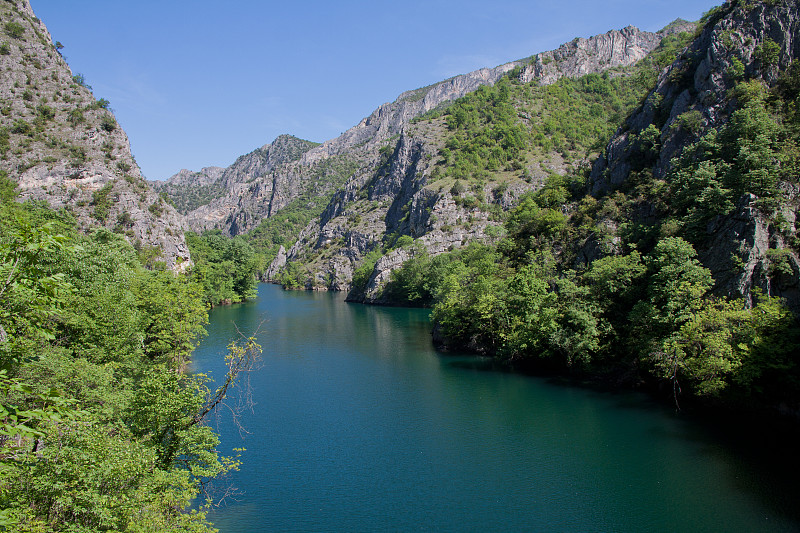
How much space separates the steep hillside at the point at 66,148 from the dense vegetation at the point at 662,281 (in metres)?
56.3

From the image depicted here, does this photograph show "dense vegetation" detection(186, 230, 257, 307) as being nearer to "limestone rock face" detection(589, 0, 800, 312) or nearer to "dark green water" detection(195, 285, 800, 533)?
"dark green water" detection(195, 285, 800, 533)

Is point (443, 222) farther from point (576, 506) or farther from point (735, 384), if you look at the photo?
point (576, 506)

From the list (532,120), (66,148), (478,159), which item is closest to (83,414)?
(66,148)

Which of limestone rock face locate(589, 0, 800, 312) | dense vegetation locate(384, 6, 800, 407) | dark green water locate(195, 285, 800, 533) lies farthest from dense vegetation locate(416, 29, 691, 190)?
dark green water locate(195, 285, 800, 533)

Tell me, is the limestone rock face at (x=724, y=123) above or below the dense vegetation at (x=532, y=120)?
below

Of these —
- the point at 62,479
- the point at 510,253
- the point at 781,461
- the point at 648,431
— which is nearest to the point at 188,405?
the point at 62,479

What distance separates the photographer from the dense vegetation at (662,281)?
28.1 m

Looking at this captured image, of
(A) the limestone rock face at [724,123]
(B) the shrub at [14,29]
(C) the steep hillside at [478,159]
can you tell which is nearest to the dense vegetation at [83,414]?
(A) the limestone rock face at [724,123]

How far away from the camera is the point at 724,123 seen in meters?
43.0

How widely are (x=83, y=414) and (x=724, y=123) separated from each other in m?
52.1

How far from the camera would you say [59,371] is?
1683 centimetres

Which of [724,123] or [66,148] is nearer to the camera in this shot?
[724,123]

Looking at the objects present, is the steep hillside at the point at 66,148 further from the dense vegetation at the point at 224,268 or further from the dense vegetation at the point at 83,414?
the dense vegetation at the point at 83,414

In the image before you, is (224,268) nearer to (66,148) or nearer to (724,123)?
(66,148)
